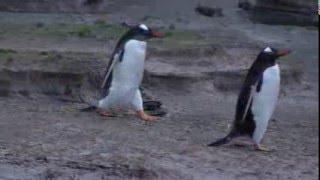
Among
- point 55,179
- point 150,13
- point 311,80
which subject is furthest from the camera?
point 150,13

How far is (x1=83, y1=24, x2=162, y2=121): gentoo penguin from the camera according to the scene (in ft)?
29.1

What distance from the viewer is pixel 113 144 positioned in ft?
25.3

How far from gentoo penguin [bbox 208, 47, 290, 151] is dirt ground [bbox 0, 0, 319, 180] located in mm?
130

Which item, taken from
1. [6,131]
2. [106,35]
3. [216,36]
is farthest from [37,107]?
[216,36]

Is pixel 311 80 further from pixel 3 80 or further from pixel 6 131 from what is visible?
pixel 6 131

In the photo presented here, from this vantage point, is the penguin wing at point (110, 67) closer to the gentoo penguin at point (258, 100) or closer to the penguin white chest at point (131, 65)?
the penguin white chest at point (131, 65)

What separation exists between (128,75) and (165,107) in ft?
2.92

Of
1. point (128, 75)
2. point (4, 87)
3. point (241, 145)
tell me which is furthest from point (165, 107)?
point (241, 145)

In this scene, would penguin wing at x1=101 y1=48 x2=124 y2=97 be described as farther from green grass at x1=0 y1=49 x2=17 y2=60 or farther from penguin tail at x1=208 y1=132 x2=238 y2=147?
green grass at x1=0 y1=49 x2=17 y2=60

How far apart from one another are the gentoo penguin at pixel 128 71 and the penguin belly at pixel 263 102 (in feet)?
4.59

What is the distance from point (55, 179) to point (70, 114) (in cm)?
262

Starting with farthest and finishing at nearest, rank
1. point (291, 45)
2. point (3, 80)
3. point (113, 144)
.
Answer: point (291, 45)
point (3, 80)
point (113, 144)

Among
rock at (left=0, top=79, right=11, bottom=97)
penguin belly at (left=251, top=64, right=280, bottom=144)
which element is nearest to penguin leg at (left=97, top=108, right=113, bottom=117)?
rock at (left=0, top=79, right=11, bottom=97)

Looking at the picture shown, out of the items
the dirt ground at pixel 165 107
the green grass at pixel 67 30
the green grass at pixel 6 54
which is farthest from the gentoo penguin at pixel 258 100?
the green grass at pixel 67 30
